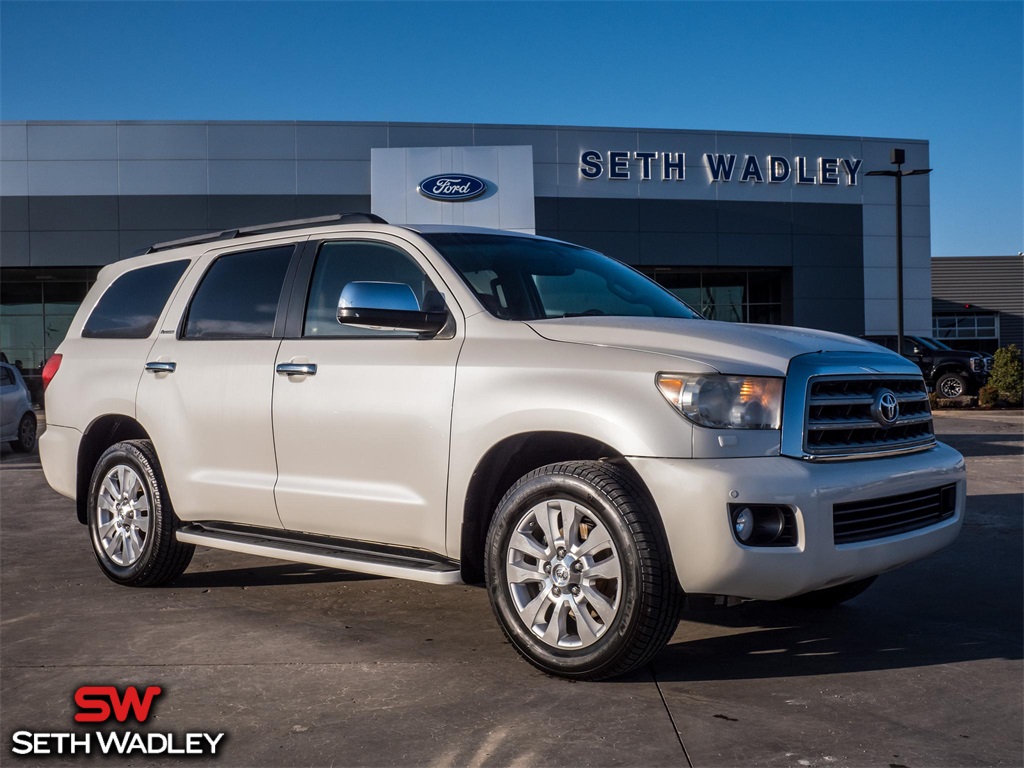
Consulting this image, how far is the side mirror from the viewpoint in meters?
4.31

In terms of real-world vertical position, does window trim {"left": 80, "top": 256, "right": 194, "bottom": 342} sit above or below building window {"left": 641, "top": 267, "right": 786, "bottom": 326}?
below

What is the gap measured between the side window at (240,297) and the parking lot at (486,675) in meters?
1.47

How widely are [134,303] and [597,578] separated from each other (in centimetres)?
367

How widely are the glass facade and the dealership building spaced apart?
2.0 inches

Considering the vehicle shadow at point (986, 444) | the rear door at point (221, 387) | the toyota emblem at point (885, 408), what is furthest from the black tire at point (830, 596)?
the vehicle shadow at point (986, 444)

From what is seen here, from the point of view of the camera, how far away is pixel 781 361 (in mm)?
3799

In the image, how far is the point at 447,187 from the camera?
3014 centimetres

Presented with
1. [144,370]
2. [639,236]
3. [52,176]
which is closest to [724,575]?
[144,370]

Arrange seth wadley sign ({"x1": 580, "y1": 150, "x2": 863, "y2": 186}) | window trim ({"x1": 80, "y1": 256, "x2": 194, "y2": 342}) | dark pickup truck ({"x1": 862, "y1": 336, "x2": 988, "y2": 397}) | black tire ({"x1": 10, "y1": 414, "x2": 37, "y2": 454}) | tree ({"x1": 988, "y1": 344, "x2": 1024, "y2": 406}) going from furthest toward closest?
seth wadley sign ({"x1": 580, "y1": 150, "x2": 863, "y2": 186})
dark pickup truck ({"x1": 862, "y1": 336, "x2": 988, "y2": 397})
tree ({"x1": 988, "y1": 344, "x2": 1024, "y2": 406})
black tire ({"x1": 10, "y1": 414, "x2": 37, "y2": 454})
window trim ({"x1": 80, "y1": 256, "x2": 194, "y2": 342})

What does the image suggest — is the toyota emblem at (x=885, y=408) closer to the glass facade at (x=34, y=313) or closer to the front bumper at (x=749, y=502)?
the front bumper at (x=749, y=502)

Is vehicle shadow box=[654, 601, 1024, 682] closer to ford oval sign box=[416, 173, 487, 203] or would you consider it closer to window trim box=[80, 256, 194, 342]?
window trim box=[80, 256, 194, 342]

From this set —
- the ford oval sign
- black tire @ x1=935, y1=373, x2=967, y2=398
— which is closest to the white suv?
black tire @ x1=935, y1=373, x2=967, y2=398

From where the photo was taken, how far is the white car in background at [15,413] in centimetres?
1451

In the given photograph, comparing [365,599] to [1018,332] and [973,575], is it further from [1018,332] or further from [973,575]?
[1018,332]
